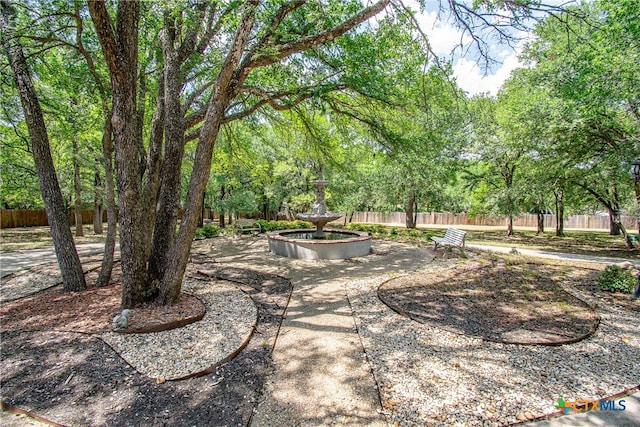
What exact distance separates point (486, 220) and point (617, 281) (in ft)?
95.9

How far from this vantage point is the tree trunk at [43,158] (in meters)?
4.66

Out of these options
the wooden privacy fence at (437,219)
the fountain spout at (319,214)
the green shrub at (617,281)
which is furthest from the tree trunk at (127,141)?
the wooden privacy fence at (437,219)

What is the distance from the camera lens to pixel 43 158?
4.94 m

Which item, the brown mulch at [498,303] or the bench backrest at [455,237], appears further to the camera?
the bench backrest at [455,237]

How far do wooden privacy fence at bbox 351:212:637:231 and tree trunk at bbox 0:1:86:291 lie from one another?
25.4 meters

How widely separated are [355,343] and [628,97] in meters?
8.22

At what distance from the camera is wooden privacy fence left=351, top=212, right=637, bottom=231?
3052 centimetres

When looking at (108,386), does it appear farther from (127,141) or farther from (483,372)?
(483,372)

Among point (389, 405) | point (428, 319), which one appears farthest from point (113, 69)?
point (428, 319)

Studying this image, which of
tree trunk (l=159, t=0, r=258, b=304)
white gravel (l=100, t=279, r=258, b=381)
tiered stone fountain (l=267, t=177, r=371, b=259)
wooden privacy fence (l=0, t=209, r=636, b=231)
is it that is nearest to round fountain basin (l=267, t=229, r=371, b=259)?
tiered stone fountain (l=267, t=177, r=371, b=259)

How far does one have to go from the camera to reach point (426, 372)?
2955 mm

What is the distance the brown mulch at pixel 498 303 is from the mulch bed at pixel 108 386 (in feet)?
8.25

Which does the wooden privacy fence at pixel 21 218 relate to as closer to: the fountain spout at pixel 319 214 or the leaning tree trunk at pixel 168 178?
the fountain spout at pixel 319 214

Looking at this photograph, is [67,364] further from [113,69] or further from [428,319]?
[428,319]
